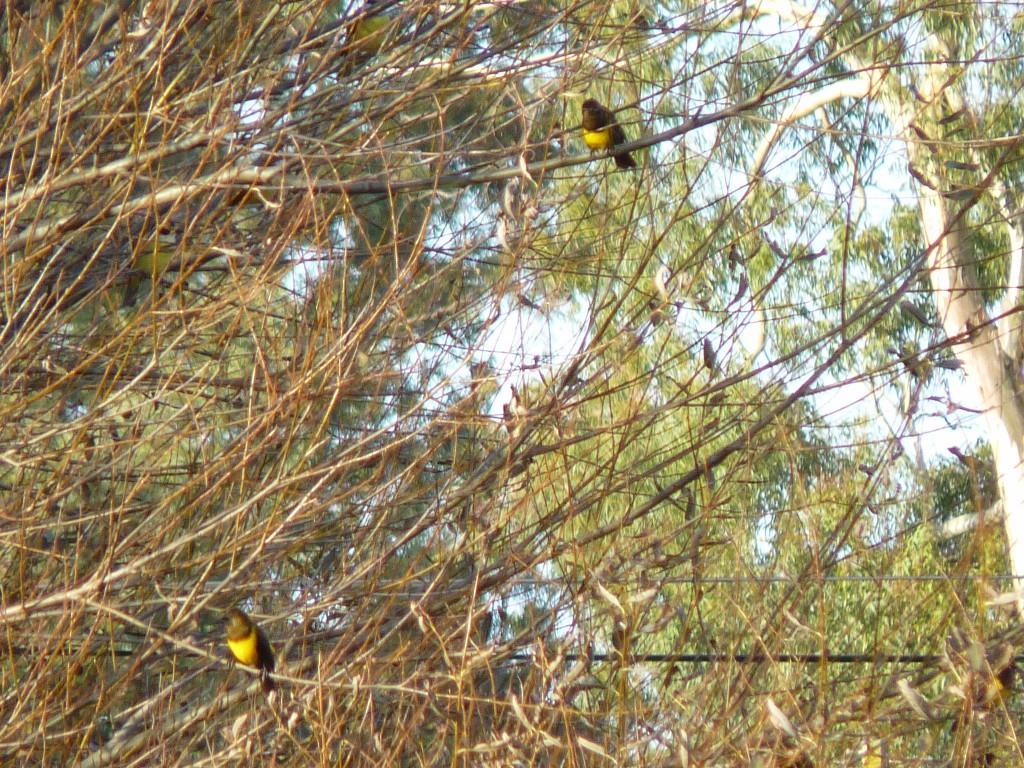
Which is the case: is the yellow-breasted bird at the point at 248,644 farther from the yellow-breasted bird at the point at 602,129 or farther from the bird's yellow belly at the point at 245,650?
the yellow-breasted bird at the point at 602,129

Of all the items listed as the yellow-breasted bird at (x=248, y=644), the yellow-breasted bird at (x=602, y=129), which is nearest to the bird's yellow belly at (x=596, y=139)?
the yellow-breasted bird at (x=602, y=129)

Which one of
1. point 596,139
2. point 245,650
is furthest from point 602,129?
point 245,650

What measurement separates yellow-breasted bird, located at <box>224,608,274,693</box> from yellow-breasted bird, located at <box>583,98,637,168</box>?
2.04 meters

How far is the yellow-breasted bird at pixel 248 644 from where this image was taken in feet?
13.3

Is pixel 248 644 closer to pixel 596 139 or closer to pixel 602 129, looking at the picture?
pixel 602 129

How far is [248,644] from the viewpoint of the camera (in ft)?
13.5

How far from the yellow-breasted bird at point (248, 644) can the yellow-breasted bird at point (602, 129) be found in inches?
80.2

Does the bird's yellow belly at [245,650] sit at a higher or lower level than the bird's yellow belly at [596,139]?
lower

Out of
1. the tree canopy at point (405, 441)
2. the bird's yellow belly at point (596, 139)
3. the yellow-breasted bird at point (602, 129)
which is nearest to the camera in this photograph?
the tree canopy at point (405, 441)

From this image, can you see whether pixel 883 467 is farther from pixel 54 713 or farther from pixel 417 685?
pixel 54 713

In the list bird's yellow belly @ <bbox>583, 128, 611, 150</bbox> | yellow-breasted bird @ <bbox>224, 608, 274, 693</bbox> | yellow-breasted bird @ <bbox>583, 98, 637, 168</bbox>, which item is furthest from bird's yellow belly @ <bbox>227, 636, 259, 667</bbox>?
bird's yellow belly @ <bbox>583, 128, 611, 150</bbox>

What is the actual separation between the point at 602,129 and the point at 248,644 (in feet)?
7.25

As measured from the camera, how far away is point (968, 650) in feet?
11.1

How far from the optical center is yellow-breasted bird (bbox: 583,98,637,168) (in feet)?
15.1
